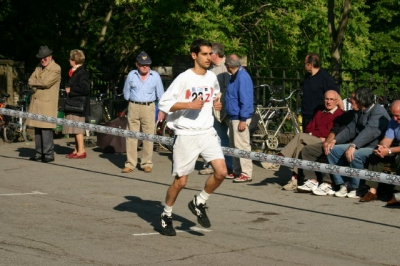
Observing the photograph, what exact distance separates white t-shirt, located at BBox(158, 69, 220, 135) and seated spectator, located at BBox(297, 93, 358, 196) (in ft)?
11.2

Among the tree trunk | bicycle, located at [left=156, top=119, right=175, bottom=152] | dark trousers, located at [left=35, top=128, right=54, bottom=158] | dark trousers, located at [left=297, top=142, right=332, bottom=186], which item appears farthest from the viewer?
bicycle, located at [left=156, top=119, right=175, bottom=152]

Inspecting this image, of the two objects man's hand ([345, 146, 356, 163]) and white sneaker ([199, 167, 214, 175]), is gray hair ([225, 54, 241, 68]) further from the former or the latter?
man's hand ([345, 146, 356, 163])

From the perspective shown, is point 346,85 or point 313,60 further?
point 346,85

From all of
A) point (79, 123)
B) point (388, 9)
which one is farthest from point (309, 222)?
point (388, 9)

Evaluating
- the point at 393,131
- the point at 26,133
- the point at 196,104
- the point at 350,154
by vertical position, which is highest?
the point at 196,104

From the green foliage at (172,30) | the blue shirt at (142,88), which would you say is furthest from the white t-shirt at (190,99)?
the green foliage at (172,30)

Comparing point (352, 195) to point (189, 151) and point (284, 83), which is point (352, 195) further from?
point (284, 83)

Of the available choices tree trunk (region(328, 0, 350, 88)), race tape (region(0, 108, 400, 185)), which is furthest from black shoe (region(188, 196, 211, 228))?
tree trunk (region(328, 0, 350, 88))

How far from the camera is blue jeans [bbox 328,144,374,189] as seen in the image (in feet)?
42.8

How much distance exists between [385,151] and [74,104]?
5.86 m

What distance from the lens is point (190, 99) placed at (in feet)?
33.6

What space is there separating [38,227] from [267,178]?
204 inches

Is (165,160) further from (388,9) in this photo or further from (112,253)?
(388,9)

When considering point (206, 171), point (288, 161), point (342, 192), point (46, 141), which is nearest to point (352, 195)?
point (342, 192)
